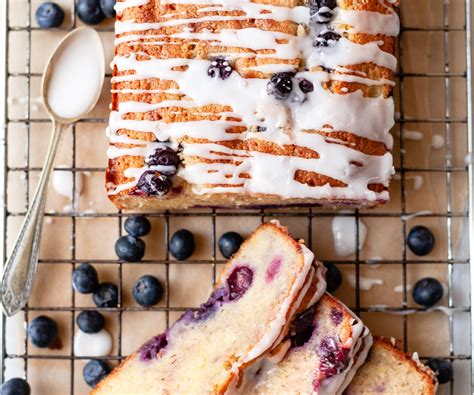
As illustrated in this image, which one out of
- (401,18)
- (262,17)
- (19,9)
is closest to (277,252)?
(262,17)

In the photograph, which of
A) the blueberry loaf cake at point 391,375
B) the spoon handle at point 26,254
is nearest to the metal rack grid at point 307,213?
the spoon handle at point 26,254

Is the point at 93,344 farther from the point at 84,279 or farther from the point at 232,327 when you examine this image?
the point at 232,327

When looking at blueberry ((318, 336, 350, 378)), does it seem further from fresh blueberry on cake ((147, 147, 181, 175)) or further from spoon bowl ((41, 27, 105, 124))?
spoon bowl ((41, 27, 105, 124))

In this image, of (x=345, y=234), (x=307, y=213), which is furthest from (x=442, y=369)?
(x=307, y=213)

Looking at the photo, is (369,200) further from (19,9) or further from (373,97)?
(19,9)

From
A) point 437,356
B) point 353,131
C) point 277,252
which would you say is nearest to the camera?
point 353,131

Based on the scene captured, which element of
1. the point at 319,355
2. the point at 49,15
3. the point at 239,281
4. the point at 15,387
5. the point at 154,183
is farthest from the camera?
the point at 49,15
